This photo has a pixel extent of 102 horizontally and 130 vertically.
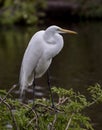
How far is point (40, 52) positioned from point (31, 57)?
121mm

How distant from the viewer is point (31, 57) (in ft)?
24.9

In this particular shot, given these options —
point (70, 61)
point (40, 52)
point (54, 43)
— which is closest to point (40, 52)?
point (40, 52)

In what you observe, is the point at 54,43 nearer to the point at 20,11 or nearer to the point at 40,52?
the point at 40,52

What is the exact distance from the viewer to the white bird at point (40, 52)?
7301 mm

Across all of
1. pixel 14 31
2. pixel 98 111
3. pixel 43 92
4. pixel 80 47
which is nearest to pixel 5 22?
pixel 14 31

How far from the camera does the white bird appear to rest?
730cm

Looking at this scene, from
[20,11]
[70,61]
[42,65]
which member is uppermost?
[20,11]

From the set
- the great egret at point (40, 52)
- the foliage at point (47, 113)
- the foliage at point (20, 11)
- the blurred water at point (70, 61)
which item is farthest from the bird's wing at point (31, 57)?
the foliage at point (20, 11)

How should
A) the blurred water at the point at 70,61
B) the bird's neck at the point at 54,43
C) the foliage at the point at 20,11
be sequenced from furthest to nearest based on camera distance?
the foliage at the point at 20,11, the blurred water at the point at 70,61, the bird's neck at the point at 54,43

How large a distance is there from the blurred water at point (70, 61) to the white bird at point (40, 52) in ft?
20.2

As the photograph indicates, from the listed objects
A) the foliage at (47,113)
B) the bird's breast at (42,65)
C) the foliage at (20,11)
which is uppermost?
the foliage at (20,11)

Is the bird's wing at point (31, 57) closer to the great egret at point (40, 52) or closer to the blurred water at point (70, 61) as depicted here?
the great egret at point (40, 52)

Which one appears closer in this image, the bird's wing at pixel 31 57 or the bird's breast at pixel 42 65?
the bird's wing at pixel 31 57

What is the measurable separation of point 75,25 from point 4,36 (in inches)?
168
